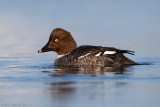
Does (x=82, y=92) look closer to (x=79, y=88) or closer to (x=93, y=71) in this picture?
(x=79, y=88)

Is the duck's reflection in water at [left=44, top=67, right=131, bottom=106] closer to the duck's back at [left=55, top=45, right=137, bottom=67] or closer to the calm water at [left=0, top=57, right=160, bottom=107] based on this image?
the calm water at [left=0, top=57, right=160, bottom=107]

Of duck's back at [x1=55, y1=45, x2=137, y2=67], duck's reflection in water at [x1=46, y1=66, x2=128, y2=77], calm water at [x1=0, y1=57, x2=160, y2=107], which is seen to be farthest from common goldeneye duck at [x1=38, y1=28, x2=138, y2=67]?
calm water at [x1=0, y1=57, x2=160, y2=107]

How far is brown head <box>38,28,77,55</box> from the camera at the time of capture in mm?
12091

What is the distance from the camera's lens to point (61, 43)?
12180mm

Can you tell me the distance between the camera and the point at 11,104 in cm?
491

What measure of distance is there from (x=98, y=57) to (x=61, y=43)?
1691mm

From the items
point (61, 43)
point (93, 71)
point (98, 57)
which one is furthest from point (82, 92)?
point (61, 43)

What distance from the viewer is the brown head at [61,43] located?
12091 mm

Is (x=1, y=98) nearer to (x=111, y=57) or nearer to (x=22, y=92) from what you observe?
(x=22, y=92)

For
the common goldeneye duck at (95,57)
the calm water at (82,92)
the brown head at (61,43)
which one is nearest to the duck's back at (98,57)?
the common goldeneye duck at (95,57)

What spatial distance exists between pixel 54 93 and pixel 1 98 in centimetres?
79

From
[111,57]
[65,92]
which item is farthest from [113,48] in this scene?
[65,92]

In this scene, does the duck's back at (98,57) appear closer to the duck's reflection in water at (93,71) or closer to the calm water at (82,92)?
the duck's reflection in water at (93,71)

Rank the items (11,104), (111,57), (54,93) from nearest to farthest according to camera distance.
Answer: (11,104), (54,93), (111,57)
